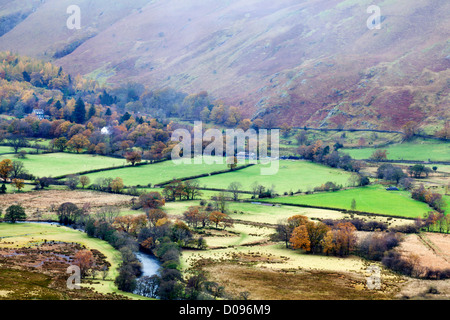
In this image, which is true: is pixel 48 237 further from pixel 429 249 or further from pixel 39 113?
pixel 39 113

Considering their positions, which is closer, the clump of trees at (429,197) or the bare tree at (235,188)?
the clump of trees at (429,197)

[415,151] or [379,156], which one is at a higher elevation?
[415,151]

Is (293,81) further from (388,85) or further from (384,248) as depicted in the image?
(384,248)

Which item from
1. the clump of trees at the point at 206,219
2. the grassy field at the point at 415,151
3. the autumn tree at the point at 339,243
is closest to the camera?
the autumn tree at the point at 339,243

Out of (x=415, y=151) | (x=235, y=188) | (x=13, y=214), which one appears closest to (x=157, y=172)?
(x=235, y=188)

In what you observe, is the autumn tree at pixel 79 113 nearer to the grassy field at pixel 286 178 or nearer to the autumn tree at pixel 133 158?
the autumn tree at pixel 133 158

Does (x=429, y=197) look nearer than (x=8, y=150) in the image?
Yes

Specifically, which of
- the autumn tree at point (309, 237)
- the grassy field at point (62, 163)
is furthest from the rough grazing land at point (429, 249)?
the grassy field at point (62, 163)
